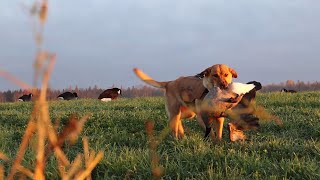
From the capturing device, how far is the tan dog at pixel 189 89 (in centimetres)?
680

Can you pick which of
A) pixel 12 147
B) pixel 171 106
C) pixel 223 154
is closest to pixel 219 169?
pixel 223 154

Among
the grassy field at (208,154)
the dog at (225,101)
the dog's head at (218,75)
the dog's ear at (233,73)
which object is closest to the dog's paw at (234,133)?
the grassy field at (208,154)

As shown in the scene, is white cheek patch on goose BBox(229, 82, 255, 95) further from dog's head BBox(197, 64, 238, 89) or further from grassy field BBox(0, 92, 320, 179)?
grassy field BBox(0, 92, 320, 179)

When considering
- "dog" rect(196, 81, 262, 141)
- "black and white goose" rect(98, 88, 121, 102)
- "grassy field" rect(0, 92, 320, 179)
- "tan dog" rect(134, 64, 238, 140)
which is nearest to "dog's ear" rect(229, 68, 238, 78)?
"tan dog" rect(134, 64, 238, 140)

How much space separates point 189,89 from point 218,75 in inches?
38.0

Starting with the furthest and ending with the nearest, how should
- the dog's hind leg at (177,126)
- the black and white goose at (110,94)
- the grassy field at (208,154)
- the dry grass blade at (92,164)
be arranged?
the black and white goose at (110,94)
the dog's hind leg at (177,126)
the grassy field at (208,154)
the dry grass blade at (92,164)

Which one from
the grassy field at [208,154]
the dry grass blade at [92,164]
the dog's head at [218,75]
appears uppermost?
the dog's head at [218,75]

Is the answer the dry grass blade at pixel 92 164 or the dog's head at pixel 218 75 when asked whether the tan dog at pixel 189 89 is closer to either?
the dog's head at pixel 218 75

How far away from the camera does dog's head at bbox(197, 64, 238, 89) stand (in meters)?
6.62

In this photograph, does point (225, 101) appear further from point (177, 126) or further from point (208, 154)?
point (177, 126)

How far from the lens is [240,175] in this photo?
4715mm

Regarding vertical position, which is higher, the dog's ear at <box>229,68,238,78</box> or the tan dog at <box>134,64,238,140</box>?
the dog's ear at <box>229,68,238,78</box>

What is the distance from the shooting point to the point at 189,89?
7.59 meters

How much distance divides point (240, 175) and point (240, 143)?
1689mm
